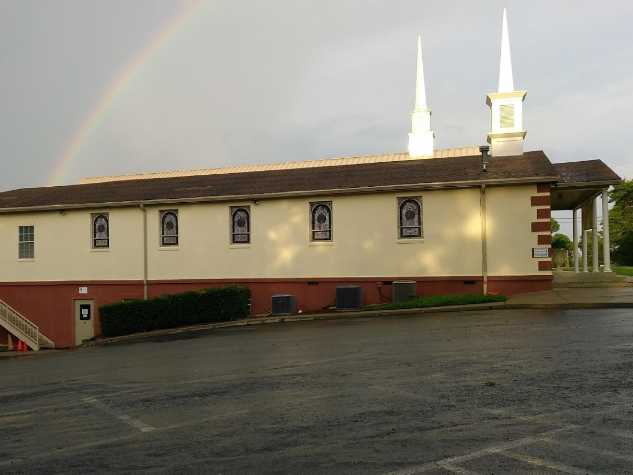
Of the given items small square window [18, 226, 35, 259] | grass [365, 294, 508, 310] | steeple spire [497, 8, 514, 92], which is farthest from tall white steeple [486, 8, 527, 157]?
small square window [18, 226, 35, 259]

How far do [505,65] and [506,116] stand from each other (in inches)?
148

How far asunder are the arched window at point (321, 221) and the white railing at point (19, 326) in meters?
13.0

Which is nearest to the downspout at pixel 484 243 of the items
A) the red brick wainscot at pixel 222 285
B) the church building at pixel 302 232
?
the church building at pixel 302 232

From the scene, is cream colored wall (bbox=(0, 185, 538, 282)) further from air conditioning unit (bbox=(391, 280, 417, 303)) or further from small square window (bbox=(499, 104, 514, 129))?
small square window (bbox=(499, 104, 514, 129))

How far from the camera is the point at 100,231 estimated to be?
2566 cm

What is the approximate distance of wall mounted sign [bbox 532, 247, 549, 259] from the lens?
19.6 m

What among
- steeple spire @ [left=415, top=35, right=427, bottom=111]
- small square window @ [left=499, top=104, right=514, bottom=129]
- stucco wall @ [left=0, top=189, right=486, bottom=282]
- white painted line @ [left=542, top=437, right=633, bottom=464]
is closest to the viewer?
white painted line @ [left=542, top=437, right=633, bottom=464]

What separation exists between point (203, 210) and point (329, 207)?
533 centimetres

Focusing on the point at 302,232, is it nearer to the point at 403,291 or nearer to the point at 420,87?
the point at 403,291

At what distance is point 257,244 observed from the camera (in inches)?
910

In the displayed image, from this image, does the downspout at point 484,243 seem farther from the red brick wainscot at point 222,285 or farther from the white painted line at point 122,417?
the white painted line at point 122,417

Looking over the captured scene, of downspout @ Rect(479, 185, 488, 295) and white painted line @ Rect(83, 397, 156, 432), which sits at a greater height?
downspout @ Rect(479, 185, 488, 295)

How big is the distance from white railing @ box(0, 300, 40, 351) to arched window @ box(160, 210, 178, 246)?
6952 millimetres

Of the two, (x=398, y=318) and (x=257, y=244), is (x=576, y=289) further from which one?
(x=257, y=244)
